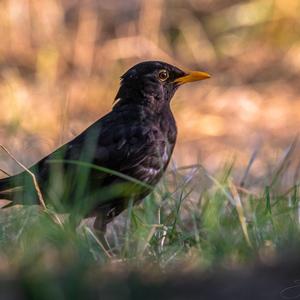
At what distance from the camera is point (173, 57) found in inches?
429

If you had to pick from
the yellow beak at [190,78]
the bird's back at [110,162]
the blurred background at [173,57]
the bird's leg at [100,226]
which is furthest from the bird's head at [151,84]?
the blurred background at [173,57]

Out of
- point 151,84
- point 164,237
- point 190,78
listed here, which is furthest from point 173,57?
point 164,237

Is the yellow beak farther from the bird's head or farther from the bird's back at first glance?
the bird's back

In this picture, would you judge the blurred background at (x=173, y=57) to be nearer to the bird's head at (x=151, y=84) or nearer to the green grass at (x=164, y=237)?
the bird's head at (x=151, y=84)

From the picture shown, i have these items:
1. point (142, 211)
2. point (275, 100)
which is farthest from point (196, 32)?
point (142, 211)

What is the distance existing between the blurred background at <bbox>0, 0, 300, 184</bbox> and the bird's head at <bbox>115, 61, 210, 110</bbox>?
3.03 meters

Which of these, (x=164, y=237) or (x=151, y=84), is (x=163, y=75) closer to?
(x=151, y=84)

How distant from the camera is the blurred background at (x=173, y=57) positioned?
9883mm

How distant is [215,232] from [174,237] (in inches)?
20.3

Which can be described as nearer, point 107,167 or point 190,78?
point 107,167

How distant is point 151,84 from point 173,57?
4.58 meters

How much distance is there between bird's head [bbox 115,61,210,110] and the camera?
6301mm

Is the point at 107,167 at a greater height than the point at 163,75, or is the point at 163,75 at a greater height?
the point at 163,75

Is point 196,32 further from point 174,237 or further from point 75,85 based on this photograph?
point 174,237
